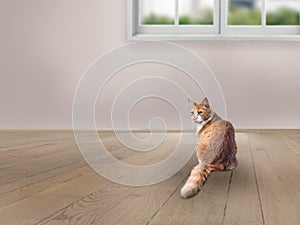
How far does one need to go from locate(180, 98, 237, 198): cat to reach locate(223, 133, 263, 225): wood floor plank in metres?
0.06

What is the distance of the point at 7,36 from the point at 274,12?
2074mm

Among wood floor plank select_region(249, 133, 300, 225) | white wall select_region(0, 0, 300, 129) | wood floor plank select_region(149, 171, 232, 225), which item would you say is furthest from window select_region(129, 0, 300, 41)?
wood floor plank select_region(149, 171, 232, 225)

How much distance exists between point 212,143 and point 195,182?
1.20ft

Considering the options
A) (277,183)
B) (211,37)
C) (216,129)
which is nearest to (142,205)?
(277,183)

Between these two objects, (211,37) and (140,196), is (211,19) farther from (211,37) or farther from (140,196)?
(140,196)

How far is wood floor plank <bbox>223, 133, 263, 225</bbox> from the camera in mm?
1157

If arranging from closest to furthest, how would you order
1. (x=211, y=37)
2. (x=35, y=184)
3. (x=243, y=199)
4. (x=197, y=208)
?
(x=197, y=208) → (x=243, y=199) → (x=35, y=184) → (x=211, y=37)

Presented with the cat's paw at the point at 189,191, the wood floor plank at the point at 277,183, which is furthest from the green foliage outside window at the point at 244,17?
the cat's paw at the point at 189,191

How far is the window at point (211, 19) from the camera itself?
157 inches

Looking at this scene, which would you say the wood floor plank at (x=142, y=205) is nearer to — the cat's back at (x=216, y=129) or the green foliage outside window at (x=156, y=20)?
the cat's back at (x=216, y=129)

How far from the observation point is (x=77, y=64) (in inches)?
159

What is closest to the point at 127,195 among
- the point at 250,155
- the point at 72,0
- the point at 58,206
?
the point at 58,206

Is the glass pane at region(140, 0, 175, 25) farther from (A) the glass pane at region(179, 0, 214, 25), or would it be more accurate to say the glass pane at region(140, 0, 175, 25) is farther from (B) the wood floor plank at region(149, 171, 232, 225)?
(B) the wood floor plank at region(149, 171, 232, 225)

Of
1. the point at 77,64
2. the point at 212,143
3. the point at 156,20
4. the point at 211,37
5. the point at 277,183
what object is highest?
the point at 156,20
